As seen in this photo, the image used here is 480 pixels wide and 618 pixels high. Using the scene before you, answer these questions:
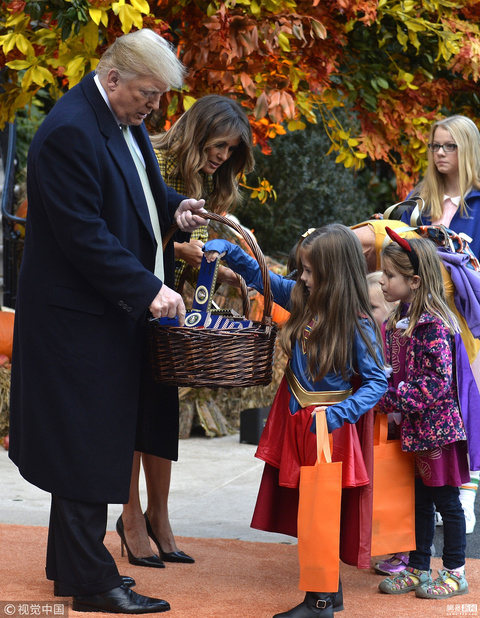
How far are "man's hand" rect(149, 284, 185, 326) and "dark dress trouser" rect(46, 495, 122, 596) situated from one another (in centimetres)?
71

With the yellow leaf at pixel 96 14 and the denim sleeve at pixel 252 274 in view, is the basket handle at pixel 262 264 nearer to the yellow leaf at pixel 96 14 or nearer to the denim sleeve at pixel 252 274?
the denim sleeve at pixel 252 274

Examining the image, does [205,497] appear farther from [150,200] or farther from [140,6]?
[140,6]

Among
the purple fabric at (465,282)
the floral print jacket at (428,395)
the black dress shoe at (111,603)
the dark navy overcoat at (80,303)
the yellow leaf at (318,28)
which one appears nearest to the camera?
the dark navy overcoat at (80,303)

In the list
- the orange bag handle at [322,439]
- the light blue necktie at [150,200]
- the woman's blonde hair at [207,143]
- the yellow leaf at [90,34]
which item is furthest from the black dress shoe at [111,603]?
the yellow leaf at [90,34]

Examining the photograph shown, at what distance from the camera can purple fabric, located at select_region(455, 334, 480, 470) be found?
3.52 metres

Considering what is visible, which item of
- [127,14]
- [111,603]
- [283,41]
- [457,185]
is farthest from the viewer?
[283,41]

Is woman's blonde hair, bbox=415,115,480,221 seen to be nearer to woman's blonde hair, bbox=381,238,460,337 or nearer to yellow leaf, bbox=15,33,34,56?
woman's blonde hair, bbox=381,238,460,337

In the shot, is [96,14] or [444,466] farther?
[96,14]

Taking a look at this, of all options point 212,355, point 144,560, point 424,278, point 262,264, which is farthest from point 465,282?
point 144,560

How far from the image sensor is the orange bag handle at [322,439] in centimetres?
308

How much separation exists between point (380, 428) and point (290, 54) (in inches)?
108

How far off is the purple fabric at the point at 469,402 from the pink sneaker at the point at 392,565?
1.80 ft

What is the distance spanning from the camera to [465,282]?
3877 mm

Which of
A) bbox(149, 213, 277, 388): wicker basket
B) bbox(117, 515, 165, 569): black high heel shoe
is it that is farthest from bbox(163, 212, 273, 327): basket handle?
bbox(117, 515, 165, 569): black high heel shoe
